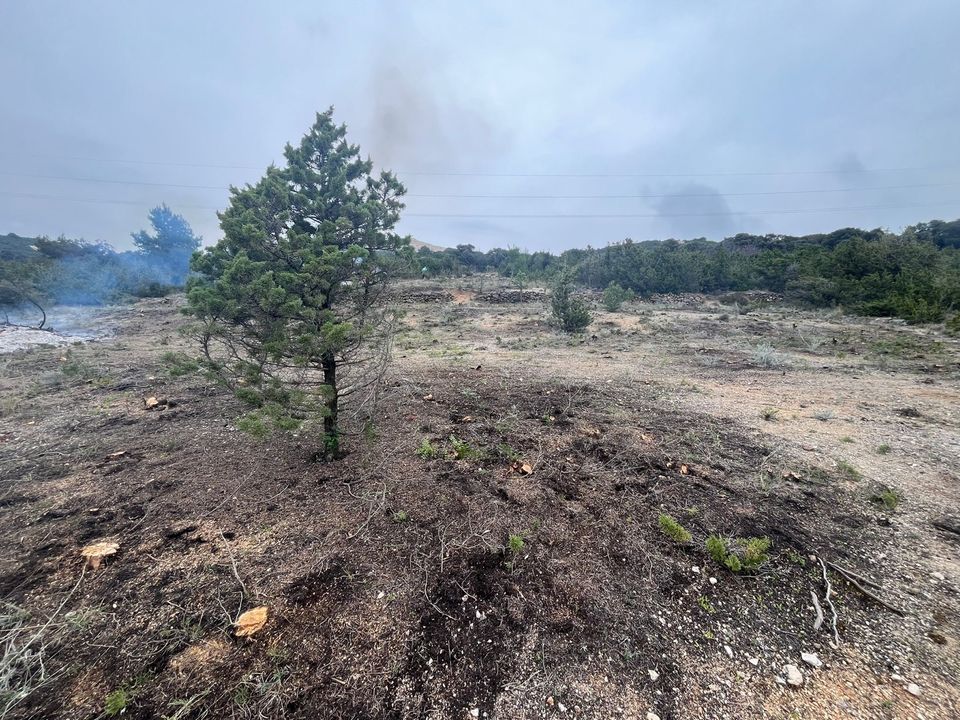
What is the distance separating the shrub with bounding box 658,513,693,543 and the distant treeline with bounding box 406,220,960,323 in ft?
11.3

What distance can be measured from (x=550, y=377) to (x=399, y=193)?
4973mm

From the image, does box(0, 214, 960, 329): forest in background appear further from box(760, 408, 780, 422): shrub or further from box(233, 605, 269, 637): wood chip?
box(760, 408, 780, 422): shrub

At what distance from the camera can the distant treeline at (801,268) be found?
55.9 ft

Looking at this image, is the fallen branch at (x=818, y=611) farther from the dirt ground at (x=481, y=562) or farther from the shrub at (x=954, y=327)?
the shrub at (x=954, y=327)

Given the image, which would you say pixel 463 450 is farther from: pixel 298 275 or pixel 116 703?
pixel 116 703

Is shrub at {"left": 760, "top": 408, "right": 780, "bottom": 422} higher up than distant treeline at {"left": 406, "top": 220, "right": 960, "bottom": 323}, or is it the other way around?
distant treeline at {"left": 406, "top": 220, "right": 960, "bottom": 323}

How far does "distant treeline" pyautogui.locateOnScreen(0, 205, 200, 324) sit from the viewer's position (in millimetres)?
17266

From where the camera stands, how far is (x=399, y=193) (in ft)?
13.4

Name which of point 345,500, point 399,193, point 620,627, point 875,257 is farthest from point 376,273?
point 875,257

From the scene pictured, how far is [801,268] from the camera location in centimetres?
2631

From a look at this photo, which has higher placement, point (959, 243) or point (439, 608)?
point (959, 243)

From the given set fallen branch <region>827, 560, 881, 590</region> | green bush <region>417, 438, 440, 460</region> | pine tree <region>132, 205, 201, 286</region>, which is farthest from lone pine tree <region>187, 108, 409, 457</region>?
pine tree <region>132, 205, 201, 286</region>

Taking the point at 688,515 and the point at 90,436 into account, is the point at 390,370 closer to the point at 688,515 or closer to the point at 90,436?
the point at 90,436

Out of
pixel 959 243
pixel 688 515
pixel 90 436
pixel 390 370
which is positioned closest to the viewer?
pixel 688 515
